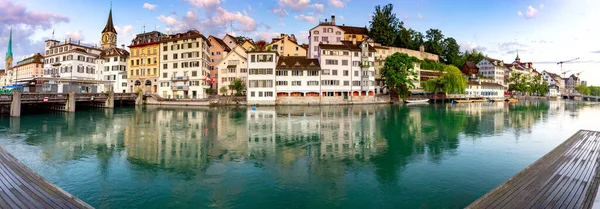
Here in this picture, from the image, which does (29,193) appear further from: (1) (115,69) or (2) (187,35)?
(1) (115,69)

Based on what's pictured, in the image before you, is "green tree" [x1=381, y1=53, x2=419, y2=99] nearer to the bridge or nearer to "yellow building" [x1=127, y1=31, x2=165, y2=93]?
"yellow building" [x1=127, y1=31, x2=165, y2=93]

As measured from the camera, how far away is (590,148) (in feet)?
56.7

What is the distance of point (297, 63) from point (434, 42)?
59.8 meters

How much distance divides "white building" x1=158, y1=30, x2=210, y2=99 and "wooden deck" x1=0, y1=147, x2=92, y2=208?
57614mm

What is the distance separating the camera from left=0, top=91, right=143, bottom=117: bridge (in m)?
37.6

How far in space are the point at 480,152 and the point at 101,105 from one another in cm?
6184

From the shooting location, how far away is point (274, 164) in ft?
54.2

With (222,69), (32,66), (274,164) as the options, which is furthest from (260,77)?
(32,66)

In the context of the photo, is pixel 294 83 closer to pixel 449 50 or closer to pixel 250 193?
pixel 250 193

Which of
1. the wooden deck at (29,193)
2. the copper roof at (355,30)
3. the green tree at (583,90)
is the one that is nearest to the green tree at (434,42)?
the copper roof at (355,30)

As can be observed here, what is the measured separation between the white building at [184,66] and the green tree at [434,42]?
236 feet

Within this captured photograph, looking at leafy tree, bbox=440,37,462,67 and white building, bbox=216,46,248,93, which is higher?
leafy tree, bbox=440,37,462,67

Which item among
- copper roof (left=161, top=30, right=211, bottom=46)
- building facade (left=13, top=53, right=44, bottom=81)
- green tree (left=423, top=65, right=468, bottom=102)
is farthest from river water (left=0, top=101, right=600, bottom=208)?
building facade (left=13, top=53, right=44, bottom=81)

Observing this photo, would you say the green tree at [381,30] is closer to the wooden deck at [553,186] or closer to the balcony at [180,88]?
the balcony at [180,88]
